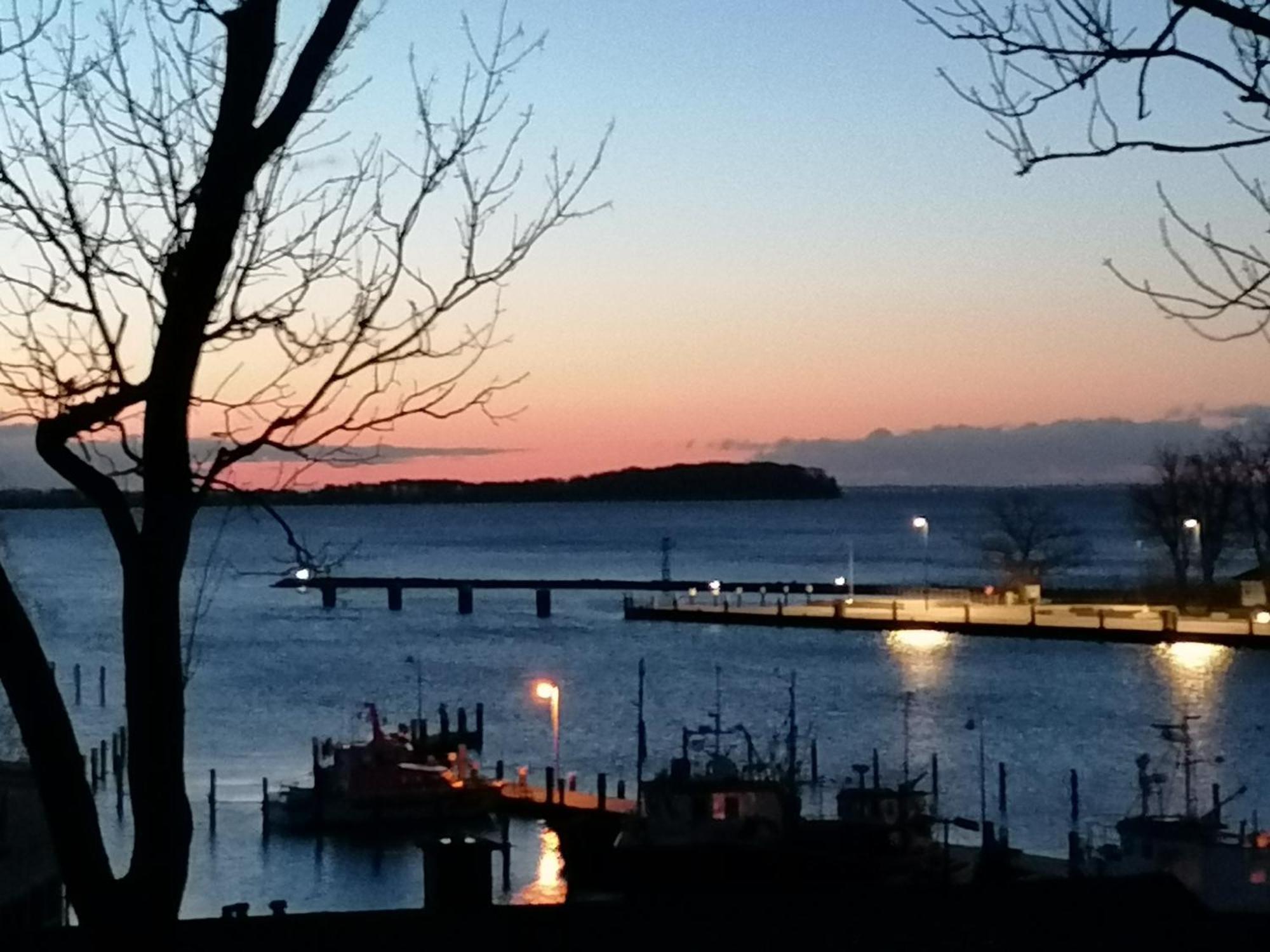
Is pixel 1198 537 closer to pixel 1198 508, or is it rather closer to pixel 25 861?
pixel 1198 508

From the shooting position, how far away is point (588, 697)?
43.5m

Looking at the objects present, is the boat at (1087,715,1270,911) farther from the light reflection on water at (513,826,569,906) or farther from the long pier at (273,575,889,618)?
the long pier at (273,575,889,618)

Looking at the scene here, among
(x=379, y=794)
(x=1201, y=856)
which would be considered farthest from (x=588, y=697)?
(x=1201, y=856)

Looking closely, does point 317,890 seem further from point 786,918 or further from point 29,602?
point 786,918

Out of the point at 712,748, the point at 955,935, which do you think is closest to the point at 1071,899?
the point at 955,935

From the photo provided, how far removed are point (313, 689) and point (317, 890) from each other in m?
22.5

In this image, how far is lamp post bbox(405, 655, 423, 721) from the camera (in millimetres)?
41625

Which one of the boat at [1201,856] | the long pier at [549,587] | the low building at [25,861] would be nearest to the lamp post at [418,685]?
the long pier at [549,587]

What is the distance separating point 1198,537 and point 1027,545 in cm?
1031

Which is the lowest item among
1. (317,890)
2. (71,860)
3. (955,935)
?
(317,890)

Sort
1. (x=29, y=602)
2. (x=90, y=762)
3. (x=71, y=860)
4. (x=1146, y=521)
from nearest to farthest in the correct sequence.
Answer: (x=71, y=860), (x=29, y=602), (x=90, y=762), (x=1146, y=521)

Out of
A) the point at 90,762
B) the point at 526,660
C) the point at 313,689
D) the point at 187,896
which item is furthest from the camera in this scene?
the point at 526,660

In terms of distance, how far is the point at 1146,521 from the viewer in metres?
71.0

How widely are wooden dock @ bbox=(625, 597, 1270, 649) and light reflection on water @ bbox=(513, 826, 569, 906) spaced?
28956mm
